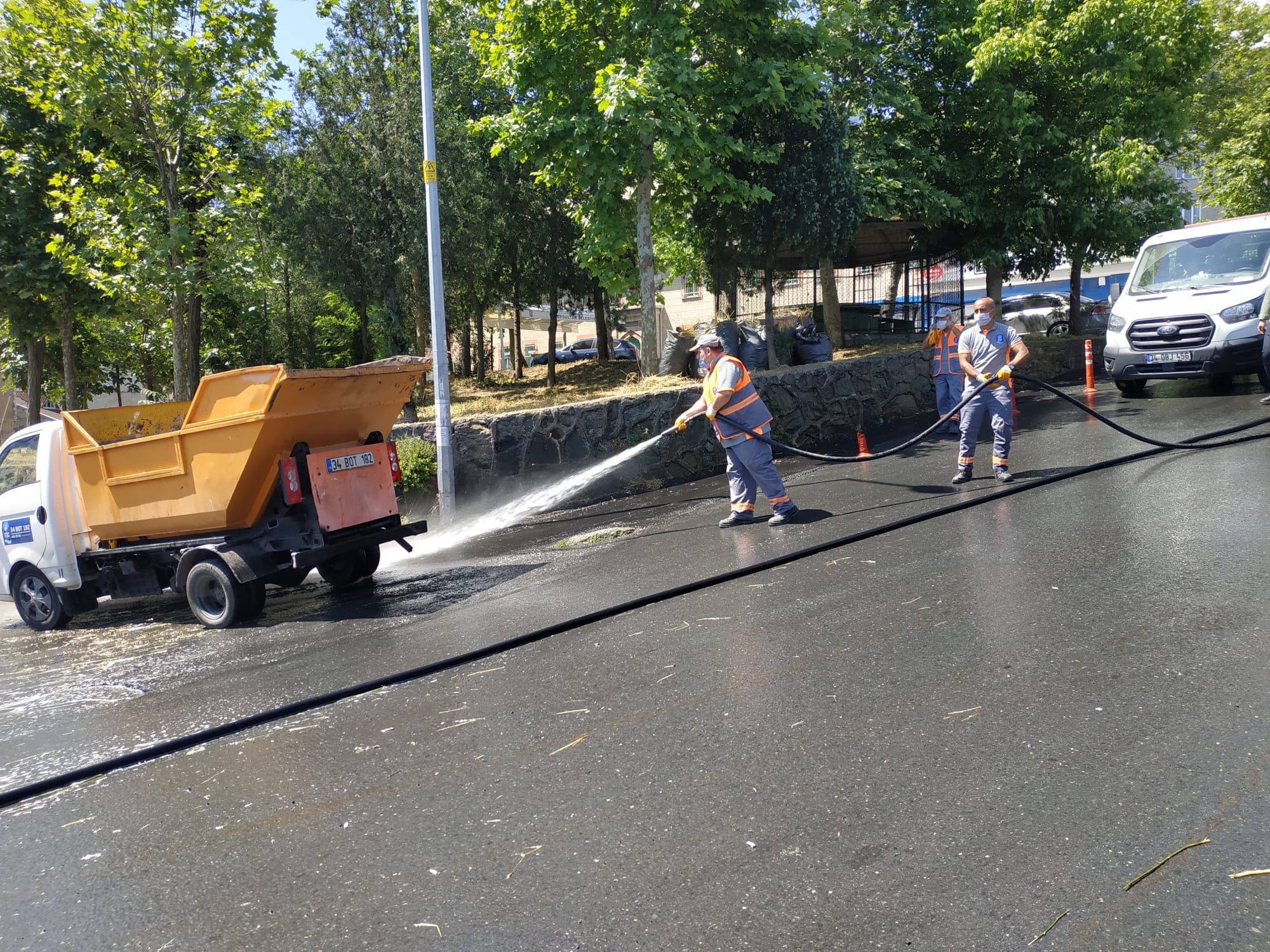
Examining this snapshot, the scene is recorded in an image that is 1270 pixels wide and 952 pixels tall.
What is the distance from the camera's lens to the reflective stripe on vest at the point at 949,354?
512 inches

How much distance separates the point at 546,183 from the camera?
49.1 ft

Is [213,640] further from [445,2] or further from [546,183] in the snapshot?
[445,2]

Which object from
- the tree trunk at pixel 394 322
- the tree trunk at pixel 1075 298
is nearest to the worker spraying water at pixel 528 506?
the tree trunk at pixel 394 322

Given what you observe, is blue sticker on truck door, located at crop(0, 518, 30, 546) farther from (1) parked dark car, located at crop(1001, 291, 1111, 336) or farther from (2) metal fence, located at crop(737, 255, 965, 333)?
(1) parked dark car, located at crop(1001, 291, 1111, 336)

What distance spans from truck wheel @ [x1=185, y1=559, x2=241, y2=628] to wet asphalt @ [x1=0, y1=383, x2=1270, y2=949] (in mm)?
391

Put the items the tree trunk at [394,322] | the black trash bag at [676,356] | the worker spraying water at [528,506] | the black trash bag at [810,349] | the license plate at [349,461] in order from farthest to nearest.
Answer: the tree trunk at [394,322]
the black trash bag at [810,349]
the black trash bag at [676,356]
the worker spraying water at [528,506]
the license plate at [349,461]

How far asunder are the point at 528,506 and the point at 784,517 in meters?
3.99

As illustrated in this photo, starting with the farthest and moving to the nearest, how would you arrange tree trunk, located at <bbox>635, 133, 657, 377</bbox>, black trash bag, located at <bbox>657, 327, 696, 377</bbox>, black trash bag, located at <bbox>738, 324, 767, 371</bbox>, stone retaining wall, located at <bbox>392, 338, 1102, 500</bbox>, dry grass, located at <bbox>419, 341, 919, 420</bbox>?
black trash bag, located at <bbox>738, 324, 767, 371</bbox> → black trash bag, located at <bbox>657, 327, 696, 377</bbox> → dry grass, located at <bbox>419, 341, 919, 420</bbox> → tree trunk, located at <bbox>635, 133, 657, 377</bbox> → stone retaining wall, located at <bbox>392, 338, 1102, 500</bbox>

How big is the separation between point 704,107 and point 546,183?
2615 mm

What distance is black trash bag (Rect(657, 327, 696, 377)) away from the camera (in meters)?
14.7

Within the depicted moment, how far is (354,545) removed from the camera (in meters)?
8.45

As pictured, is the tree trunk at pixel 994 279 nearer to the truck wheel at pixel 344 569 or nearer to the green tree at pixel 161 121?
the green tree at pixel 161 121

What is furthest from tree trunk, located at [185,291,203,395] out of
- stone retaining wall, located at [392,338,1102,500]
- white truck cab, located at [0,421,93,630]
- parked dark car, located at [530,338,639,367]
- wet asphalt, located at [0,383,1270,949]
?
parked dark car, located at [530,338,639,367]

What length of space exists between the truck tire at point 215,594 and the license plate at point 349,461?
3.79ft
